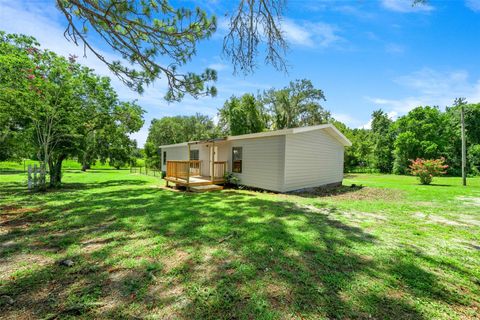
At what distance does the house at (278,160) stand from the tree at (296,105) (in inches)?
521

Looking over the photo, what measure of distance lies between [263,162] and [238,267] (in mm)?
6943

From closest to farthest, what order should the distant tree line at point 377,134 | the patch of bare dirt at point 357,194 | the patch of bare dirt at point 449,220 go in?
1. the patch of bare dirt at point 449,220
2. the patch of bare dirt at point 357,194
3. the distant tree line at point 377,134

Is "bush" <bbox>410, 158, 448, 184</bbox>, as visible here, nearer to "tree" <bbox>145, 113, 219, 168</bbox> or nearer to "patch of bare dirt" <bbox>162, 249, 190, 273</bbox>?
"patch of bare dirt" <bbox>162, 249, 190, 273</bbox>

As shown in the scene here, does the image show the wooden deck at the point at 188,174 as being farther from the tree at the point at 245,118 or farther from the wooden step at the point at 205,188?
the tree at the point at 245,118

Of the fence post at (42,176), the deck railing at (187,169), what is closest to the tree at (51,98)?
the fence post at (42,176)

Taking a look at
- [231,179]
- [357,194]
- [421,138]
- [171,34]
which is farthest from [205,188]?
[421,138]

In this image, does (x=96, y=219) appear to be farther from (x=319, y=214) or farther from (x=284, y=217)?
(x=319, y=214)

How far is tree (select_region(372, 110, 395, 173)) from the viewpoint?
30000mm

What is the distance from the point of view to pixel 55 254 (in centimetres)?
300

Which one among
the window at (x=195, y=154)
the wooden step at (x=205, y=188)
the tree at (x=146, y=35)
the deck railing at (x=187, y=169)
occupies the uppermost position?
the tree at (x=146, y=35)

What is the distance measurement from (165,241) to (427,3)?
5.68 meters

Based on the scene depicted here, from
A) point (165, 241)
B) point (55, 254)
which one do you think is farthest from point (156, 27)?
→ point (55, 254)

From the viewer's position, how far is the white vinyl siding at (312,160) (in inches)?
348

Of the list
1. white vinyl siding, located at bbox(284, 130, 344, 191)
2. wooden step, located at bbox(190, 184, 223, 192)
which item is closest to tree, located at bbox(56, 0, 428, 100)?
white vinyl siding, located at bbox(284, 130, 344, 191)
